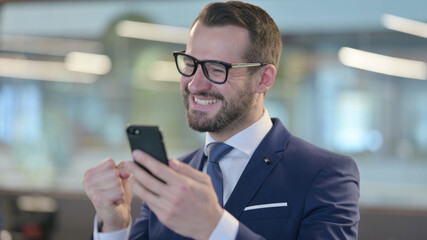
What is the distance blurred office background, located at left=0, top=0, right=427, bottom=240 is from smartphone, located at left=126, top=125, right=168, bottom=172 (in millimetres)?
2944

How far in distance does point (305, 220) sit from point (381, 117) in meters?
3.32

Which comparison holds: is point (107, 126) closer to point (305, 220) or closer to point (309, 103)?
point (309, 103)

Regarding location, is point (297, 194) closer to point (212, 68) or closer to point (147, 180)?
point (212, 68)

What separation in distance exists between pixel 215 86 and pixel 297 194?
0.41 metres

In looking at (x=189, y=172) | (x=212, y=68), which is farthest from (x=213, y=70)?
(x=189, y=172)

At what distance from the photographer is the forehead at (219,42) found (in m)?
1.71

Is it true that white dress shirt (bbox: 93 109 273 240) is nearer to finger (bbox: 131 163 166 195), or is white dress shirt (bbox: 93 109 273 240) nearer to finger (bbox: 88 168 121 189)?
finger (bbox: 88 168 121 189)

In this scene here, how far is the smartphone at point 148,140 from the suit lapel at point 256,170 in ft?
1.45

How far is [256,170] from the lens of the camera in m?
1.68

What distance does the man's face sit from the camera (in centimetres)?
170

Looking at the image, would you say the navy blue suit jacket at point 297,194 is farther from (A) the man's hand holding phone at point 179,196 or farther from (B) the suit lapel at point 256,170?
(A) the man's hand holding phone at point 179,196

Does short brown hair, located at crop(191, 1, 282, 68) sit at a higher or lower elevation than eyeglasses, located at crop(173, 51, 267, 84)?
higher

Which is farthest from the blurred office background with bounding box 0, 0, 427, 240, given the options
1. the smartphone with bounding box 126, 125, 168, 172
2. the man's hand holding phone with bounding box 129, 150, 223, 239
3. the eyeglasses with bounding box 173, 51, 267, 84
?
the man's hand holding phone with bounding box 129, 150, 223, 239

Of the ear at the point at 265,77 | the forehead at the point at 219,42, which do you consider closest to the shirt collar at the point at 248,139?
the ear at the point at 265,77
